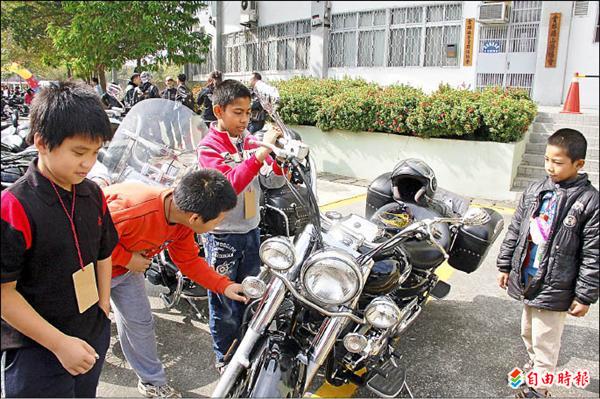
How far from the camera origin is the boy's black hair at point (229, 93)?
2510 mm

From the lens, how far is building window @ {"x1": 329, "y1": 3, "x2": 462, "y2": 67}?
43.0ft

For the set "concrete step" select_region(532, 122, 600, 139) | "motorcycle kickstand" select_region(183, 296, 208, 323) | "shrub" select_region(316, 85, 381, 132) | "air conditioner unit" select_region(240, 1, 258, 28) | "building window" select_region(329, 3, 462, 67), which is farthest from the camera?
"air conditioner unit" select_region(240, 1, 258, 28)

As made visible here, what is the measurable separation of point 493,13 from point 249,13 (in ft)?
30.8

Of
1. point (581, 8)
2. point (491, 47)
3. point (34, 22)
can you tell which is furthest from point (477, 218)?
point (34, 22)

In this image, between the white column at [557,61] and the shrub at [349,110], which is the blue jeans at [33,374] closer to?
the shrub at [349,110]

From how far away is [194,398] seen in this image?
8.09 feet

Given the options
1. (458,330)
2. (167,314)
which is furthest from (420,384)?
(167,314)

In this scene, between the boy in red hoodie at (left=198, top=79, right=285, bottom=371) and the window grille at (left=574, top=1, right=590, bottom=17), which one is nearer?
the boy in red hoodie at (left=198, top=79, right=285, bottom=371)

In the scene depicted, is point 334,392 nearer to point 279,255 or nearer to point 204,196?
point 279,255

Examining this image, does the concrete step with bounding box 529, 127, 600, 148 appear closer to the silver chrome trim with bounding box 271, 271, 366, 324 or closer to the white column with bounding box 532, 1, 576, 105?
the white column with bounding box 532, 1, 576, 105

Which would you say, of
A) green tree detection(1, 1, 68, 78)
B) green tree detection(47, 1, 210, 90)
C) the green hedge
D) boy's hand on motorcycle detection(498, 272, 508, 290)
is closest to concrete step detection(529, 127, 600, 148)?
the green hedge

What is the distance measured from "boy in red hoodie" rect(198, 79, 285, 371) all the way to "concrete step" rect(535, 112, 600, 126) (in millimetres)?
8183

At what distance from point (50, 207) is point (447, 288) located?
268 cm

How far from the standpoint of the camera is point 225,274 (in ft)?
8.43
